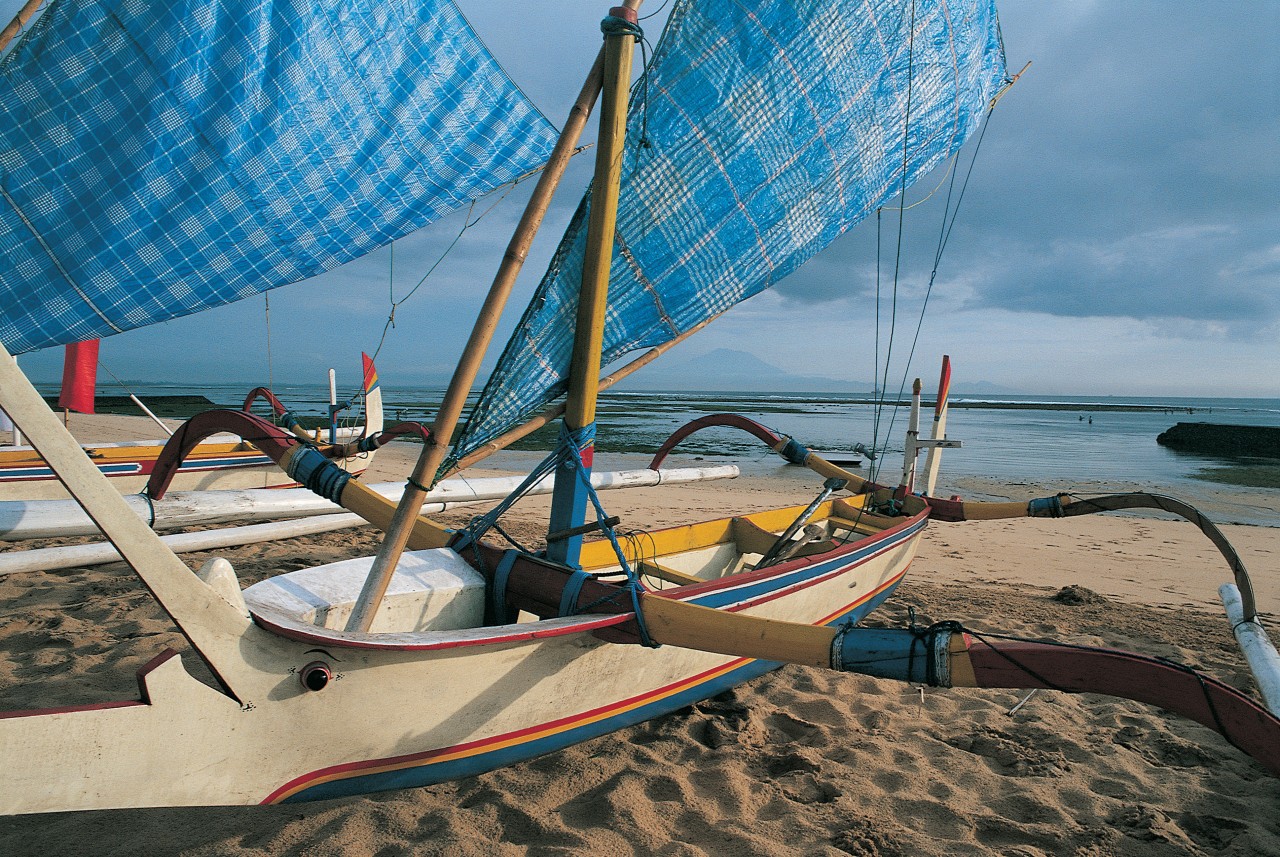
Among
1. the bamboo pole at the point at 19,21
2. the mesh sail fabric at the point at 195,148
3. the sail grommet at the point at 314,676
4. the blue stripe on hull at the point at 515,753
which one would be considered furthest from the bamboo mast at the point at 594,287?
the bamboo pole at the point at 19,21

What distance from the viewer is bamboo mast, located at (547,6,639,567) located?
3.05 meters

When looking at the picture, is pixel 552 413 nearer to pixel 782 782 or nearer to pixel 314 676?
pixel 314 676

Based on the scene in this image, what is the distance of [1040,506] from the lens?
5523 millimetres

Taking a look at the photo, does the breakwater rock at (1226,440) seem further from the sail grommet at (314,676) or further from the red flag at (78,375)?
the red flag at (78,375)

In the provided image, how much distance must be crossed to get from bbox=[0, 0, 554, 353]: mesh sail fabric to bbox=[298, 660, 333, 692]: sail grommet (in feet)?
9.04

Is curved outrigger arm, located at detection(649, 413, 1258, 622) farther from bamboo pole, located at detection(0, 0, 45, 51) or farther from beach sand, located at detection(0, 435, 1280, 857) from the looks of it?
bamboo pole, located at detection(0, 0, 45, 51)

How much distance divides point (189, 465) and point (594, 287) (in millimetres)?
8238

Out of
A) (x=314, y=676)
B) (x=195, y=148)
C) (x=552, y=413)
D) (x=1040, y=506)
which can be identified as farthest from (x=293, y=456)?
(x=1040, y=506)

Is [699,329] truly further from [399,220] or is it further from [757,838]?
[399,220]

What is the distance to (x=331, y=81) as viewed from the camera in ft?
15.0

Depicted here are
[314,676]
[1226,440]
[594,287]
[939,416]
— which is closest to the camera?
[314,676]

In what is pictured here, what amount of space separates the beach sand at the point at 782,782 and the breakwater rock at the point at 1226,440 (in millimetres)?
26959

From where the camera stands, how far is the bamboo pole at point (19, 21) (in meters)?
3.70

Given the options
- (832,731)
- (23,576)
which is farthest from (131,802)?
(23,576)
